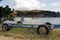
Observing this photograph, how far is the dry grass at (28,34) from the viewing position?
10.5 m

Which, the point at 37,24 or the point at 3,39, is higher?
the point at 37,24

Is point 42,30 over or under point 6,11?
under

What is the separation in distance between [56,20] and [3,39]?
3829 millimetres

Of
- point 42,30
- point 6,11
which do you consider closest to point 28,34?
point 42,30

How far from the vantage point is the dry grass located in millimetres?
10461

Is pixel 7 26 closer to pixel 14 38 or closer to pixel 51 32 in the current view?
pixel 14 38

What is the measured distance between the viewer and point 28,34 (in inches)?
442

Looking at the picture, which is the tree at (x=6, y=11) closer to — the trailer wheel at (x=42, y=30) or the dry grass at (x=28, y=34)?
the dry grass at (x=28, y=34)

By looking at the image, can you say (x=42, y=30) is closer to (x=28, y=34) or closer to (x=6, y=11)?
(x=28, y=34)

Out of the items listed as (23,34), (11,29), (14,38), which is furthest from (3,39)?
(11,29)

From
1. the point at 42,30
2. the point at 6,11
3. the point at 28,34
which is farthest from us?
the point at 6,11

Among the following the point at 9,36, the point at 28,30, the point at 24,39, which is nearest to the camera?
the point at 24,39

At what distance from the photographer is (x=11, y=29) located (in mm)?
12555

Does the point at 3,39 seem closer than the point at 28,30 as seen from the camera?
Yes
